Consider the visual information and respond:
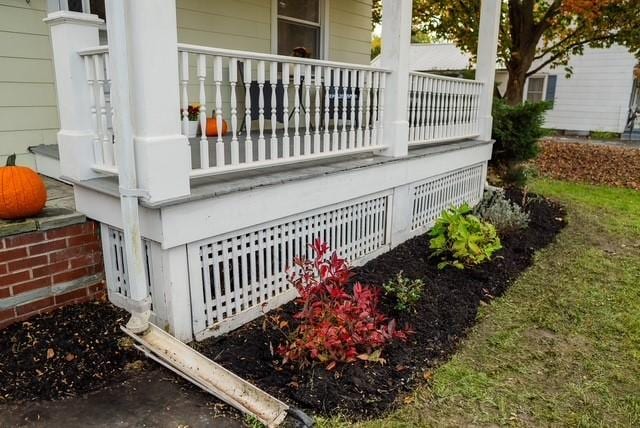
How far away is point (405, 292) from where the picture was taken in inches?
Answer: 142

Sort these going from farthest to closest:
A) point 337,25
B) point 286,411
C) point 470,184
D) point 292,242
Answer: point 337,25 → point 470,184 → point 292,242 → point 286,411

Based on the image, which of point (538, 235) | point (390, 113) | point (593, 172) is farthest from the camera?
point (593, 172)

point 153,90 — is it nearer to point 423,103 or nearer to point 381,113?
point 381,113

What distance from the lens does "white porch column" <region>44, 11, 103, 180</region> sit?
3.00 metres

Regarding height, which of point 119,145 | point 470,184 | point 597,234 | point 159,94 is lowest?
point 597,234

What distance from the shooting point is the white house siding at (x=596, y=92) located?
614 inches

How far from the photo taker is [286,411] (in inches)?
90.4

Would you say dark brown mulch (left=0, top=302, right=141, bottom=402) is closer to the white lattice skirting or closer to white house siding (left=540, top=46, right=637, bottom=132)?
the white lattice skirting

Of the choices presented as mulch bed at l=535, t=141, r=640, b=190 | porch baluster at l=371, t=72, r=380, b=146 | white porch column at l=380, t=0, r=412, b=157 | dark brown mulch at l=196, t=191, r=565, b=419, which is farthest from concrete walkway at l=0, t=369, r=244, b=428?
mulch bed at l=535, t=141, r=640, b=190

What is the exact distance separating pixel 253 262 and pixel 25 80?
8.66 feet

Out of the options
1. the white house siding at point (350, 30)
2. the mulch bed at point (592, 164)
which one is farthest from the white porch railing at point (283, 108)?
the mulch bed at point (592, 164)

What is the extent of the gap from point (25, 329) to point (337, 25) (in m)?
6.06

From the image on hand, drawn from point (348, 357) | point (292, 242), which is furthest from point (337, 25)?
point (348, 357)

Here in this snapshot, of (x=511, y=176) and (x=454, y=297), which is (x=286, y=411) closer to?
(x=454, y=297)
